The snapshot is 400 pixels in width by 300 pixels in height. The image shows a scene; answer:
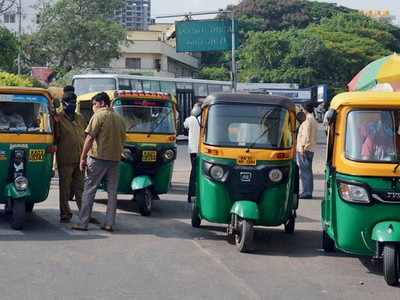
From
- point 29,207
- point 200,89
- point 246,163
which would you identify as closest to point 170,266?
point 246,163

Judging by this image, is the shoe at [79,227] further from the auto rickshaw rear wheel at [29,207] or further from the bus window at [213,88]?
the bus window at [213,88]

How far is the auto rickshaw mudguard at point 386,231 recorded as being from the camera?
8383 mm

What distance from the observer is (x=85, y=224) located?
436 inches

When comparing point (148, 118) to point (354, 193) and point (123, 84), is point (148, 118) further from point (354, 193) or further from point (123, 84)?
point (123, 84)

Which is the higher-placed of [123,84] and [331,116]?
[331,116]

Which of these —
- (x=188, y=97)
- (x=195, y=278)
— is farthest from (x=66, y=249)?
(x=188, y=97)

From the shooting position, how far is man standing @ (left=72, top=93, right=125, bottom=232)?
10.9 m

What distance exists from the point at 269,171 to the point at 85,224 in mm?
2655

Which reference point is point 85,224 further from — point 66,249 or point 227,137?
point 227,137

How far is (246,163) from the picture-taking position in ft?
33.7

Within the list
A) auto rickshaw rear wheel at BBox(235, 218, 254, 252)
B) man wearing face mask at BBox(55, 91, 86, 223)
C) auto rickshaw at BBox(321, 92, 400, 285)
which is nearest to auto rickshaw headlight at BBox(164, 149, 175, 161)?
man wearing face mask at BBox(55, 91, 86, 223)

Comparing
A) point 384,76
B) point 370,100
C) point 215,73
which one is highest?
point 384,76

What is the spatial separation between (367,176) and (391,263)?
0.96 m

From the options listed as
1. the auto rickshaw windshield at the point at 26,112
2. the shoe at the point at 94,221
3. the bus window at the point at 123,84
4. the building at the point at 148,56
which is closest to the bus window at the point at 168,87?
the bus window at the point at 123,84
